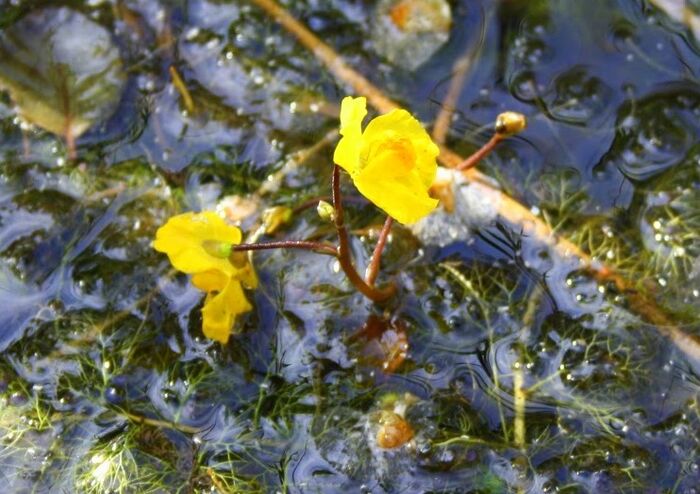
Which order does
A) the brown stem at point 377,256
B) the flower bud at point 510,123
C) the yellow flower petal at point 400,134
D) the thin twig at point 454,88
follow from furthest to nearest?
1. the thin twig at point 454,88
2. the flower bud at point 510,123
3. the brown stem at point 377,256
4. the yellow flower petal at point 400,134

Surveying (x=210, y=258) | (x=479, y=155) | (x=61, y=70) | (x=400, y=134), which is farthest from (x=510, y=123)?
(x=61, y=70)

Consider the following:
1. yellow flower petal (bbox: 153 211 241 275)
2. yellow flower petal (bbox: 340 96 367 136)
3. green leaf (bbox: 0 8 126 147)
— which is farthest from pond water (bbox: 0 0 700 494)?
yellow flower petal (bbox: 340 96 367 136)

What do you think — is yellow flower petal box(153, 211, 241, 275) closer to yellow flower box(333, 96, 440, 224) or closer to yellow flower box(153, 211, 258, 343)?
yellow flower box(153, 211, 258, 343)

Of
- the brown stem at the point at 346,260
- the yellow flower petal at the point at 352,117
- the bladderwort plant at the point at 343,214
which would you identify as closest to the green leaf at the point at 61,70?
the bladderwort plant at the point at 343,214

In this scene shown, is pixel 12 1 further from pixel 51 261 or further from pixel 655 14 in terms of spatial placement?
pixel 655 14

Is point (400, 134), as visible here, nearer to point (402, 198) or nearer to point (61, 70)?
point (402, 198)

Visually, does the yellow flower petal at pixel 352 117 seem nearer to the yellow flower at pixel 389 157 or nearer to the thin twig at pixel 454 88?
the yellow flower at pixel 389 157

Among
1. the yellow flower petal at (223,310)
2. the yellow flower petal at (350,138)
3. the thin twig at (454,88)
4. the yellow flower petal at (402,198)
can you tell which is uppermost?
the yellow flower petal at (350,138)

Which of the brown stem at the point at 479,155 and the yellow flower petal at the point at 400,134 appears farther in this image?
the brown stem at the point at 479,155
